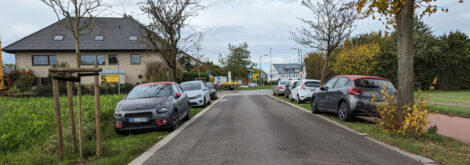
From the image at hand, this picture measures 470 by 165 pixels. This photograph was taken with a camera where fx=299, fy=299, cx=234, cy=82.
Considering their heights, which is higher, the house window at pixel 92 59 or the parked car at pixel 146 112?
the house window at pixel 92 59

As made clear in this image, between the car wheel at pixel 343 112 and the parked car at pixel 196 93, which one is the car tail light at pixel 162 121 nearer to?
the car wheel at pixel 343 112

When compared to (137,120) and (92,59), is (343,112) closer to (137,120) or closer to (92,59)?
(137,120)

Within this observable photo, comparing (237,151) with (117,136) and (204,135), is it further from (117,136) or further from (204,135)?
(117,136)

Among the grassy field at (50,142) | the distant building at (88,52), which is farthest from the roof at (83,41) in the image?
the grassy field at (50,142)

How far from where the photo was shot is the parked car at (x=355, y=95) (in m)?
8.56

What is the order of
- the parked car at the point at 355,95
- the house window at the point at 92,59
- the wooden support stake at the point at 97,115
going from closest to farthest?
the wooden support stake at the point at 97,115
the parked car at the point at 355,95
the house window at the point at 92,59

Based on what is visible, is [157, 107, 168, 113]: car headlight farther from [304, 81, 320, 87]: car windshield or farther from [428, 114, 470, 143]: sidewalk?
[304, 81, 320, 87]: car windshield

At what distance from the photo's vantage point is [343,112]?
30.2ft

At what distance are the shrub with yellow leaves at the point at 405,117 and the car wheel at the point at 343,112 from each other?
196cm

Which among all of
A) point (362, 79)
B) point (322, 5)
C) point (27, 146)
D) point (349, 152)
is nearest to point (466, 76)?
point (322, 5)

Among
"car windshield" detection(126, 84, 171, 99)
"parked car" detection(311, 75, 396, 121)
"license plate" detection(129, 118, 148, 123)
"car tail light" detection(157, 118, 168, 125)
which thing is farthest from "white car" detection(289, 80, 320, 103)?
"license plate" detection(129, 118, 148, 123)

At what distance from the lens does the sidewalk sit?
6.83 m

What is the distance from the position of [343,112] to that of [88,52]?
109 ft

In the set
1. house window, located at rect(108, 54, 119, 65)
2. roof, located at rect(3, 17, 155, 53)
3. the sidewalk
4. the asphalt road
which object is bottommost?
the sidewalk
